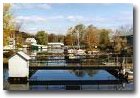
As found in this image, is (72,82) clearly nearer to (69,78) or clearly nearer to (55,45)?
(69,78)

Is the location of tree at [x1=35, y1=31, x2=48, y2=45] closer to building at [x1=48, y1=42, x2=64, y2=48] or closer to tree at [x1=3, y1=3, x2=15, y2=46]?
→ building at [x1=48, y1=42, x2=64, y2=48]

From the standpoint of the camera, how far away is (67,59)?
157 inches

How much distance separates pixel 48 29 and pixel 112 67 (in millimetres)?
435

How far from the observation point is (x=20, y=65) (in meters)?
3.98

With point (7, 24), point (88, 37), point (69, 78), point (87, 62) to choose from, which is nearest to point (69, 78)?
point (69, 78)

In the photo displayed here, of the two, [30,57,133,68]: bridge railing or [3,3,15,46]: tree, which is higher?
[3,3,15,46]: tree

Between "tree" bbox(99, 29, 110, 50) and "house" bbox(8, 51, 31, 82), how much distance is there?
43cm

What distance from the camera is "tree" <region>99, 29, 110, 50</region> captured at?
13.1ft

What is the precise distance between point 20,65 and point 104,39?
20.1 inches

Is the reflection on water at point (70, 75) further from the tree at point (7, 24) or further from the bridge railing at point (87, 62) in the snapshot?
the tree at point (7, 24)

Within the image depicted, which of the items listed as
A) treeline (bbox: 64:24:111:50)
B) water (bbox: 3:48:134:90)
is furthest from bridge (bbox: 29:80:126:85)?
treeline (bbox: 64:24:111:50)

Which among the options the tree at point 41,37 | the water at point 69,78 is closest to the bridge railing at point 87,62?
the water at point 69,78

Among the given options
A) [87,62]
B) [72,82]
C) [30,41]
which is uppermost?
[30,41]

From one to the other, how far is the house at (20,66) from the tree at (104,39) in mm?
429
